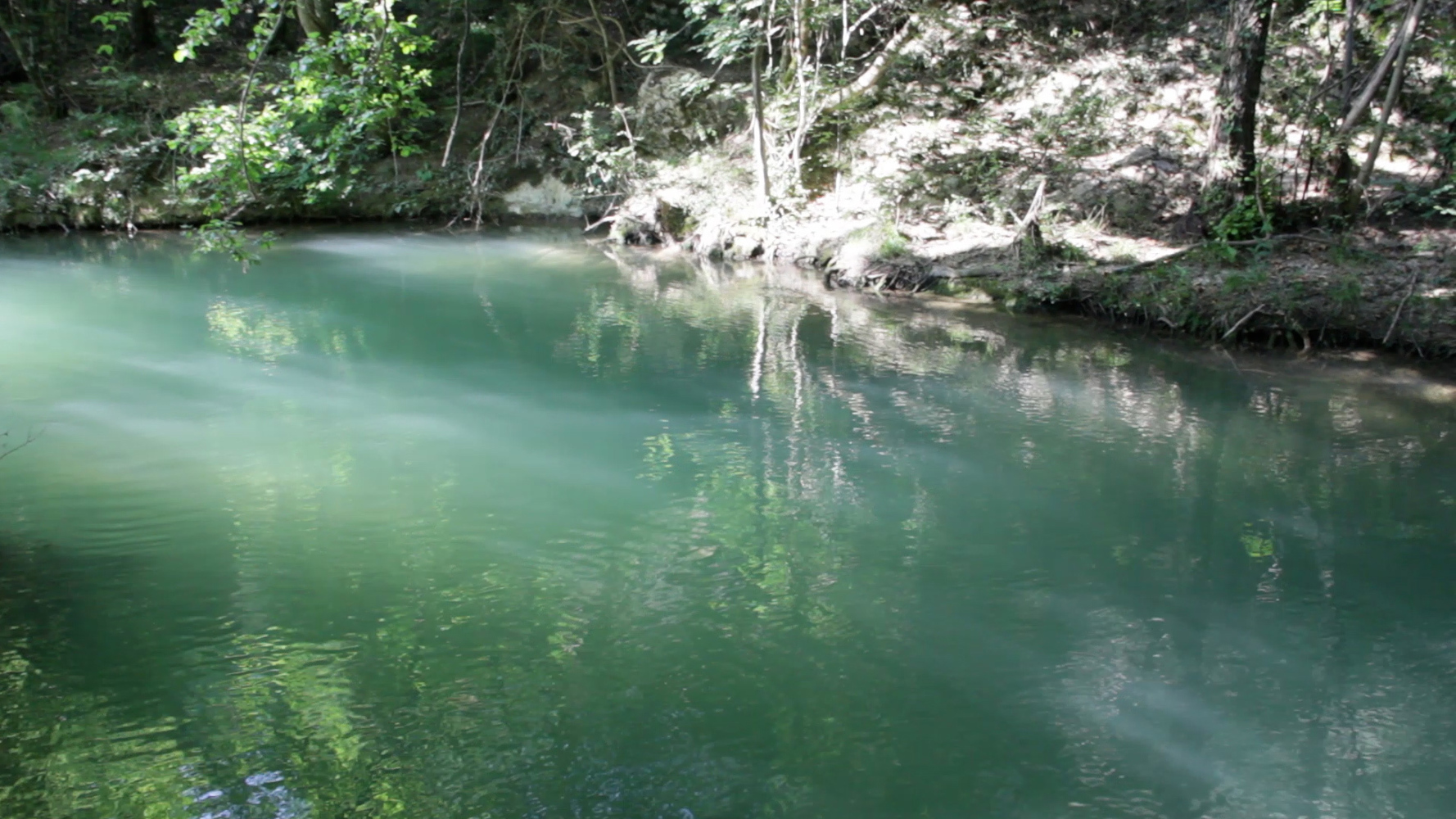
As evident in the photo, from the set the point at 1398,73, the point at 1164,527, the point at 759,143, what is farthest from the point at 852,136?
the point at 1164,527

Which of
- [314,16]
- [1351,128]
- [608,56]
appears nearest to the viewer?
[1351,128]

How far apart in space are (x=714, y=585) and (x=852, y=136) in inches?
453

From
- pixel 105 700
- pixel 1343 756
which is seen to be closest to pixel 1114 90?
pixel 1343 756

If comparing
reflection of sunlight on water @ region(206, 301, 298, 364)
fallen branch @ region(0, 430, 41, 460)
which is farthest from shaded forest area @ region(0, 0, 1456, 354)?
fallen branch @ region(0, 430, 41, 460)

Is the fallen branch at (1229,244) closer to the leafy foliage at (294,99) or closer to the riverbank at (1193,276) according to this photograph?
the riverbank at (1193,276)

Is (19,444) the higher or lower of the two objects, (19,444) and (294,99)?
the lower

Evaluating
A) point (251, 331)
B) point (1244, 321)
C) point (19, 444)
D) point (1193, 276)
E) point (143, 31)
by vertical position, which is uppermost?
point (143, 31)

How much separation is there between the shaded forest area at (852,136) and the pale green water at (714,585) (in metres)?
1.92

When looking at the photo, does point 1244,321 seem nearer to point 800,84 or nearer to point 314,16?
point 800,84

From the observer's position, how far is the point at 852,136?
611 inches

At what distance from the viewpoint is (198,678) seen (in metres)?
4.35

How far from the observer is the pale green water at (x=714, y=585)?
3867 millimetres

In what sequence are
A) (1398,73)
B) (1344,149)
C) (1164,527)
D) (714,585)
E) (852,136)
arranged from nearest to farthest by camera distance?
1. (714,585)
2. (1164,527)
3. (1398,73)
4. (1344,149)
5. (852,136)

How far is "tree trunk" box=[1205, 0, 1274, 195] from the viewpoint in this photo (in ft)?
35.4
